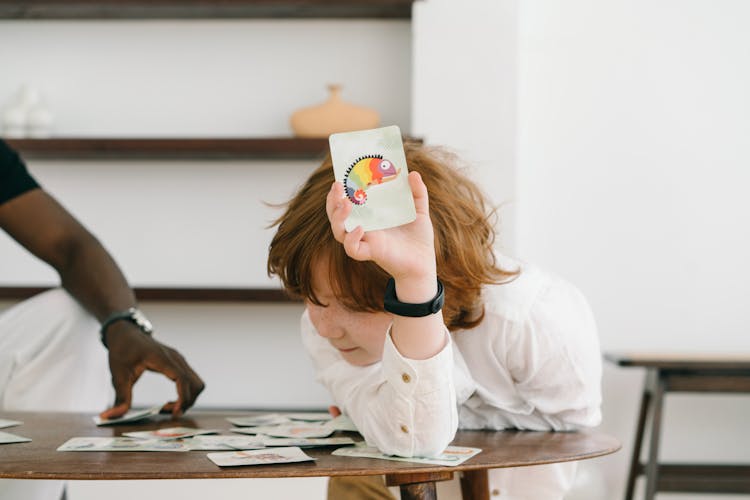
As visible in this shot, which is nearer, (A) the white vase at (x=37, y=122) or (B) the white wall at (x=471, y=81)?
(B) the white wall at (x=471, y=81)

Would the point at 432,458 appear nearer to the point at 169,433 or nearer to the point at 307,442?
the point at 307,442

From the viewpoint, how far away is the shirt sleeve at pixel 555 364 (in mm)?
1422

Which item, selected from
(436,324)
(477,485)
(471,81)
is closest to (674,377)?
(471,81)

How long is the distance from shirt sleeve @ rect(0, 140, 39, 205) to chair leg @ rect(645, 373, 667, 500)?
204cm

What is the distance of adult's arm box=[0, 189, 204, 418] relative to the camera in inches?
63.0

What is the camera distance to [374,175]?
1095 mm

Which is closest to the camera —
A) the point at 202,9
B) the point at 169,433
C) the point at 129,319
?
the point at 169,433

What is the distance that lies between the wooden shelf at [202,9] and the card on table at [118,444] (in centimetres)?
249

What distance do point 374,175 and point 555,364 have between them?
0.51m

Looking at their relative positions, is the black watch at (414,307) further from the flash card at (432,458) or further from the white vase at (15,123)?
the white vase at (15,123)

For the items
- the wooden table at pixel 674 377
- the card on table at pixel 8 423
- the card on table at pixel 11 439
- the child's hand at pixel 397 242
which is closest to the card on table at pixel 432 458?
the child's hand at pixel 397 242

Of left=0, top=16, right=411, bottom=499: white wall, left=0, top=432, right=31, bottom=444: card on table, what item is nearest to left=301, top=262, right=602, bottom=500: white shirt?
left=0, top=432, right=31, bottom=444: card on table

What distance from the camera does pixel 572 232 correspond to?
146 inches

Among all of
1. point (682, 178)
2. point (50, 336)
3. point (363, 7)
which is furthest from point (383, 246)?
point (682, 178)
